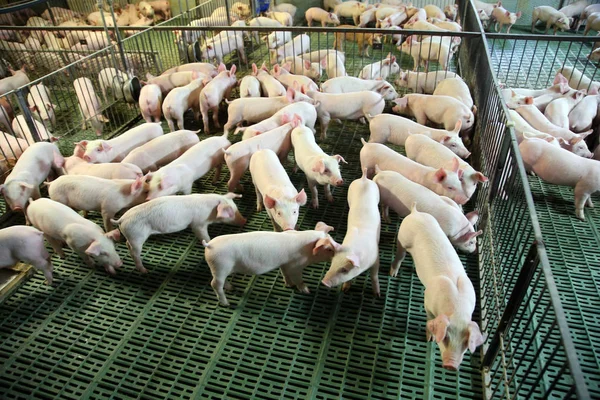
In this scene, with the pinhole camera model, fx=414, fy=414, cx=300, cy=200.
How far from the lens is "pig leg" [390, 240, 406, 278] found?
3434 millimetres

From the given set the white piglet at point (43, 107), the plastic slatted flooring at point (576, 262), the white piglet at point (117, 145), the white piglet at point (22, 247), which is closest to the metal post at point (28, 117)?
the white piglet at point (117, 145)

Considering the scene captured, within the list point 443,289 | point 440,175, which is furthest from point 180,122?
point 443,289

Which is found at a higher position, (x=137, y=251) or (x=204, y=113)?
(x=204, y=113)

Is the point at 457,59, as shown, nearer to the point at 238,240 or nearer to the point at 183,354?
the point at 238,240

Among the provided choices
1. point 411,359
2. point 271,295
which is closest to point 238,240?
point 271,295

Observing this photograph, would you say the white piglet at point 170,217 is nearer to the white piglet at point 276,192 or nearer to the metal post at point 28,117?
the white piglet at point 276,192

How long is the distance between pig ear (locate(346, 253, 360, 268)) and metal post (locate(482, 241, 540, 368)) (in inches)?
37.4

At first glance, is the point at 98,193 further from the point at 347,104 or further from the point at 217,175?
the point at 347,104

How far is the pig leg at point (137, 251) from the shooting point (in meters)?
3.60

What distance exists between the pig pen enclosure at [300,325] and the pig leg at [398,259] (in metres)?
0.10

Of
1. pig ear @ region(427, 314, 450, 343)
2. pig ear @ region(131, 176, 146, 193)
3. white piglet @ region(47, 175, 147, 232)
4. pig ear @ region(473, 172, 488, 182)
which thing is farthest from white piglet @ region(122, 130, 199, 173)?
pig ear @ region(427, 314, 450, 343)

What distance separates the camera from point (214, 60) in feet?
26.8

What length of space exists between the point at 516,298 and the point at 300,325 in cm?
157

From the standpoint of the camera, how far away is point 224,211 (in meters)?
3.71
